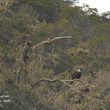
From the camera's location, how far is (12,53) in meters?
14.4

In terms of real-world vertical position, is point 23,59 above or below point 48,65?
above

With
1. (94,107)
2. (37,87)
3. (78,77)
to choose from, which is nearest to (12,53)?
(37,87)

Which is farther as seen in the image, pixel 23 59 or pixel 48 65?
pixel 48 65

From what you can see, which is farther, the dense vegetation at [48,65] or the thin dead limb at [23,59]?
the thin dead limb at [23,59]

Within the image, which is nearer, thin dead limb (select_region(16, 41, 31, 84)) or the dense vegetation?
the dense vegetation

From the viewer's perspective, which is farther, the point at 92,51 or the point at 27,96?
the point at 92,51

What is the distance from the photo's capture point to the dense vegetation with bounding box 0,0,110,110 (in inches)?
443

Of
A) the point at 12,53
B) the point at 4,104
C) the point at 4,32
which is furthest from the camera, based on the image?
the point at 4,32

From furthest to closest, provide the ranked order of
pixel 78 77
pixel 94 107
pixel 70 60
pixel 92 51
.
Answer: pixel 92 51
pixel 70 60
pixel 78 77
pixel 94 107

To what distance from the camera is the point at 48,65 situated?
17.5 meters

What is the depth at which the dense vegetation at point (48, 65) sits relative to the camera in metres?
11.2

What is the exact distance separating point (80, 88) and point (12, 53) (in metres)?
3.92

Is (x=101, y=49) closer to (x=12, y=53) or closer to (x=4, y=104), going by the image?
(x=12, y=53)

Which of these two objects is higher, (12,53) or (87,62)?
(12,53)
